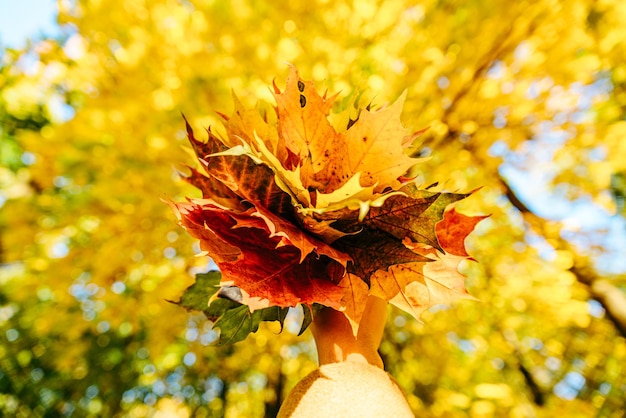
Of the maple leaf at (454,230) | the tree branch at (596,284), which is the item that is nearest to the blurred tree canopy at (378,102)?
the tree branch at (596,284)

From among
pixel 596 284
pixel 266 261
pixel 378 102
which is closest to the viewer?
pixel 266 261

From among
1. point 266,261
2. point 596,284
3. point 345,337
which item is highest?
point 266,261

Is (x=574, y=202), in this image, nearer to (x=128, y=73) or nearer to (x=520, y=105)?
(x=520, y=105)

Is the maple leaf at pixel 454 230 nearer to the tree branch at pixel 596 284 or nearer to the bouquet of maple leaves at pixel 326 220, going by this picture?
the bouquet of maple leaves at pixel 326 220

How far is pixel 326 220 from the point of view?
1.27 feet

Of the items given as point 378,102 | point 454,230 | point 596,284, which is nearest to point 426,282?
point 454,230

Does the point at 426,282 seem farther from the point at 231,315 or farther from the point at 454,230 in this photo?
the point at 231,315

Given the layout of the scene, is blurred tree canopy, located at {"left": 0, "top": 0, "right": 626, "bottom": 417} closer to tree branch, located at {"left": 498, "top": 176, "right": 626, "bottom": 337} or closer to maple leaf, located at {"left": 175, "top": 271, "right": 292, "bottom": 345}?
tree branch, located at {"left": 498, "top": 176, "right": 626, "bottom": 337}

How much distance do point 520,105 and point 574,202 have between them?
0.45 metres

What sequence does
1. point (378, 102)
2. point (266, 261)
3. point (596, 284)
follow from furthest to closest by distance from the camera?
point (596, 284)
point (378, 102)
point (266, 261)

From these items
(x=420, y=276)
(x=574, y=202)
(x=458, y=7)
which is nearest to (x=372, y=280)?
(x=420, y=276)

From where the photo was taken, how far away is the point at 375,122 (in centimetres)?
39

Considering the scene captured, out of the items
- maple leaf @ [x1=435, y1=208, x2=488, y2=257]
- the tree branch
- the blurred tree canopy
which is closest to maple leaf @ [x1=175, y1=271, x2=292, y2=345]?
maple leaf @ [x1=435, y1=208, x2=488, y2=257]

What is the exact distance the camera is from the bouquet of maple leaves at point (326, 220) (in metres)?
0.37
